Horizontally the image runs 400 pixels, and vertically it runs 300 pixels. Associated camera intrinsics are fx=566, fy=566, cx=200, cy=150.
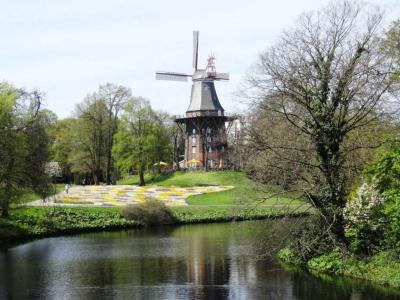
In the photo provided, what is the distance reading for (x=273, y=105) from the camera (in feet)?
70.5

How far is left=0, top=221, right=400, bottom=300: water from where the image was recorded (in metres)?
18.1

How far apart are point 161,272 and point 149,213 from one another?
18230mm

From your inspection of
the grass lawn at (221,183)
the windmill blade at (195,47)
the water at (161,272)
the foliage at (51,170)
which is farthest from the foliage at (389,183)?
the windmill blade at (195,47)

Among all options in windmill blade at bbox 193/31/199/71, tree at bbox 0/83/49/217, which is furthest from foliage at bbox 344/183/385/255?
windmill blade at bbox 193/31/199/71

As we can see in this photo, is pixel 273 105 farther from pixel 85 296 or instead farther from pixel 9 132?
pixel 9 132

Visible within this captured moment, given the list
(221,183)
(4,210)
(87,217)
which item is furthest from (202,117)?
(4,210)

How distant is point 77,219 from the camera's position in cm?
3781

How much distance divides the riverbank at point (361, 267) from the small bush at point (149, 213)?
19.4 metres

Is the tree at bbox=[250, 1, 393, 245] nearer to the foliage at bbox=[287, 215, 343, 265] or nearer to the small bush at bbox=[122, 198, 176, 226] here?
the foliage at bbox=[287, 215, 343, 265]

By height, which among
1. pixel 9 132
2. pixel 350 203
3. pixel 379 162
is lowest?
pixel 350 203

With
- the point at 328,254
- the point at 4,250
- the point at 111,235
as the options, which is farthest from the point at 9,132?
the point at 328,254

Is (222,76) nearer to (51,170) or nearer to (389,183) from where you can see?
(51,170)

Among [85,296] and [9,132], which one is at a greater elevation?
[9,132]

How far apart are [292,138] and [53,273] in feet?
36.1
